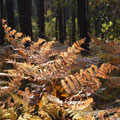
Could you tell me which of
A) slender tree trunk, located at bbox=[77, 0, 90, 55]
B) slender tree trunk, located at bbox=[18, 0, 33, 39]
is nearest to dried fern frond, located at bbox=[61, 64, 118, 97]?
slender tree trunk, located at bbox=[18, 0, 33, 39]

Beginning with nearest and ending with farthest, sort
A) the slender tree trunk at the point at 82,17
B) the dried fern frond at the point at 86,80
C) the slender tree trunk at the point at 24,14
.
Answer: the dried fern frond at the point at 86,80, the slender tree trunk at the point at 24,14, the slender tree trunk at the point at 82,17

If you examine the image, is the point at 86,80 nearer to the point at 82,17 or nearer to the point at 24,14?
the point at 24,14

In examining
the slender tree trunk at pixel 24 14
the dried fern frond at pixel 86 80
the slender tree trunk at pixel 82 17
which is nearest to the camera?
the dried fern frond at pixel 86 80

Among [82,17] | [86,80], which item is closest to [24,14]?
[82,17]

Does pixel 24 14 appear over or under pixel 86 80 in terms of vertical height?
over

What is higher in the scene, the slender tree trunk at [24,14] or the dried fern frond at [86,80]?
the slender tree trunk at [24,14]

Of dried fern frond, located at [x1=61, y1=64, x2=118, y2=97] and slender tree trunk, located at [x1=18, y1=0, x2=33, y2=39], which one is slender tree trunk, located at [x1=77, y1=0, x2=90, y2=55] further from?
dried fern frond, located at [x1=61, y1=64, x2=118, y2=97]

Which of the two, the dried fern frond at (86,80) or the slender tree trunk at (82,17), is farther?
the slender tree trunk at (82,17)

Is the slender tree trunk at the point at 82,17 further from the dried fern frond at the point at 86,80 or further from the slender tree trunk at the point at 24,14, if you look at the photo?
the dried fern frond at the point at 86,80

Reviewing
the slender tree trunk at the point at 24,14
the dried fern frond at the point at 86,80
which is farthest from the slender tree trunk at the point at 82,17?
the dried fern frond at the point at 86,80

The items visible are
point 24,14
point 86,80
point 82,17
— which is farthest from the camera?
point 82,17

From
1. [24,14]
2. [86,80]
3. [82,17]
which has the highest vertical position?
[24,14]

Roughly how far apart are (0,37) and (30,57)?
5514 mm

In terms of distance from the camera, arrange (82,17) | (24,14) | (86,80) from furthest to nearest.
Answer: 1. (82,17)
2. (24,14)
3. (86,80)
